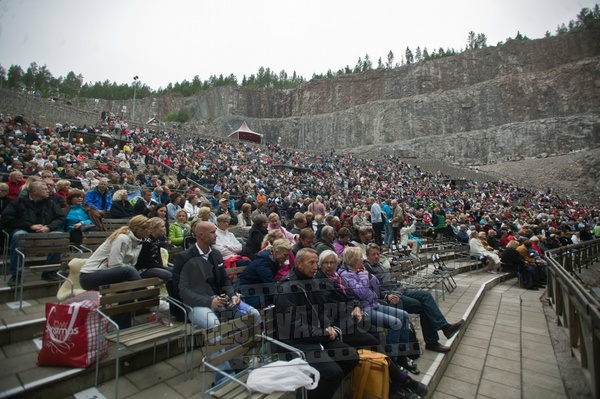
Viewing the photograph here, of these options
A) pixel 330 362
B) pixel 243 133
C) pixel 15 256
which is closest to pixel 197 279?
pixel 330 362

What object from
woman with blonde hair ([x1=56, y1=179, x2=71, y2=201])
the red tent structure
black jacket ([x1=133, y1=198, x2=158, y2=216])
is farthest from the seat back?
the red tent structure

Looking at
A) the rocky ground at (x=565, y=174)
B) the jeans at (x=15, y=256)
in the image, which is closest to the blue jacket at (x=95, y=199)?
the jeans at (x=15, y=256)

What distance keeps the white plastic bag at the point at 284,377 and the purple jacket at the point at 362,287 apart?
1439 millimetres

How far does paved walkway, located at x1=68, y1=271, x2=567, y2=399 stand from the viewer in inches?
109

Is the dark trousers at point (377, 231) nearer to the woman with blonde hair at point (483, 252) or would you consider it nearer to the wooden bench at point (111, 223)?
the woman with blonde hair at point (483, 252)

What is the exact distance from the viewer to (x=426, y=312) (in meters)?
4.03

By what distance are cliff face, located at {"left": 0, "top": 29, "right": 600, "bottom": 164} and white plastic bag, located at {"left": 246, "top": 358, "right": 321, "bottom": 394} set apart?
53.2 m

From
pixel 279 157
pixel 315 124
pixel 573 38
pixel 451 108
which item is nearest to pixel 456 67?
pixel 451 108

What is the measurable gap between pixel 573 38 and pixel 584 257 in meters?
66.2

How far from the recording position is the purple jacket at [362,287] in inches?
143

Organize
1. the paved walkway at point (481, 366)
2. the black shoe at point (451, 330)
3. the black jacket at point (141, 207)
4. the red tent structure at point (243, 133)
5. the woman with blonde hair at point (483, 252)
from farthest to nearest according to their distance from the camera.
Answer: the red tent structure at point (243, 133) → the woman with blonde hair at point (483, 252) → the black jacket at point (141, 207) → the black shoe at point (451, 330) → the paved walkway at point (481, 366)

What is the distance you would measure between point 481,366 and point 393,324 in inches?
61.3

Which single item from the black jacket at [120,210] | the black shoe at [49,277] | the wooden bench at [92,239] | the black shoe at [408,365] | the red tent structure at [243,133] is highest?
the red tent structure at [243,133]

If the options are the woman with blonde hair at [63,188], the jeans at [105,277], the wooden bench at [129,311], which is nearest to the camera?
the wooden bench at [129,311]
